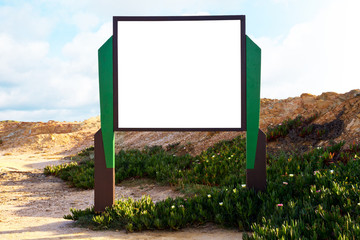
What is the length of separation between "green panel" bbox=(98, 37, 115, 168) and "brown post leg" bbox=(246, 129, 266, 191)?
2523 mm

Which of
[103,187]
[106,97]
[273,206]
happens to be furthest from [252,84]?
[103,187]

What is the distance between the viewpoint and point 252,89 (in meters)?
5.65

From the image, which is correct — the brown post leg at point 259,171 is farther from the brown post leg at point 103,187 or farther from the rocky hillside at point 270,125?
the rocky hillside at point 270,125

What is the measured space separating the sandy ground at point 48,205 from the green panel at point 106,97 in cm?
138

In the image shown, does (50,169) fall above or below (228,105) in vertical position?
below

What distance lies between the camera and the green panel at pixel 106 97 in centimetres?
564

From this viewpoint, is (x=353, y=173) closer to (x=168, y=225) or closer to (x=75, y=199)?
(x=168, y=225)

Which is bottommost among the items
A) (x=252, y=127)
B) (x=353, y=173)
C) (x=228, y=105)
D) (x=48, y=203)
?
(x=48, y=203)

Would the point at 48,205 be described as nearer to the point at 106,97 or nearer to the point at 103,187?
the point at 103,187

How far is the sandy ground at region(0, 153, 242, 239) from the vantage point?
482 cm

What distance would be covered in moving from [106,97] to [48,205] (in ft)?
11.3

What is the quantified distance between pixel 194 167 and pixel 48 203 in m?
3.83

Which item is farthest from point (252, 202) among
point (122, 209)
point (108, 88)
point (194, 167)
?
point (194, 167)

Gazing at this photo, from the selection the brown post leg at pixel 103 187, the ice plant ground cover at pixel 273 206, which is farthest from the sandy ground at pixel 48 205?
the brown post leg at pixel 103 187
